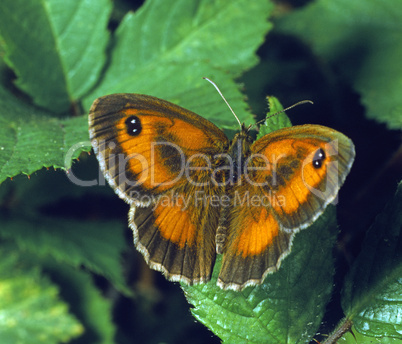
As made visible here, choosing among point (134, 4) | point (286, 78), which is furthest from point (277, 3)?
point (134, 4)

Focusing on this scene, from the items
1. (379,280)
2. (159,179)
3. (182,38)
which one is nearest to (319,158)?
(379,280)

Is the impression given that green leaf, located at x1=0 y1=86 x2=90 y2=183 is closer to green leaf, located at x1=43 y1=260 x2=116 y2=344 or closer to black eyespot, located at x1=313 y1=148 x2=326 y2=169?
black eyespot, located at x1=313 y1=148 x2=326 y2=169

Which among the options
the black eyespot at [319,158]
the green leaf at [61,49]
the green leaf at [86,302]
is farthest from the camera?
the green leaf at [86,302]

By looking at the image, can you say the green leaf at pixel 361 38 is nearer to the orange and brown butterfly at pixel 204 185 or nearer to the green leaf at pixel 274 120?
the green leaf at pixel 274 120

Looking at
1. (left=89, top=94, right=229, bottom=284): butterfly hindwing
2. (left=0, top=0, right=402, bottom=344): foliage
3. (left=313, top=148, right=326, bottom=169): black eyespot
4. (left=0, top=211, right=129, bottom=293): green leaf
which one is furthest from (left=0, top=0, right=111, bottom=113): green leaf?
(left=313, top=148, right=326, bottom=169): black eyespot

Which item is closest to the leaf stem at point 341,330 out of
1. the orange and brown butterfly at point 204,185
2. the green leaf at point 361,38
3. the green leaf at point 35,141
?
the orange and brown butterfly at point 204,185

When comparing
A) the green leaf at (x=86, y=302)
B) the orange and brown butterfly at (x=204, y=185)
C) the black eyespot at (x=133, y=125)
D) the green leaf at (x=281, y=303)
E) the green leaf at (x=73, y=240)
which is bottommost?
the green leaf at (x=86, y=302)
